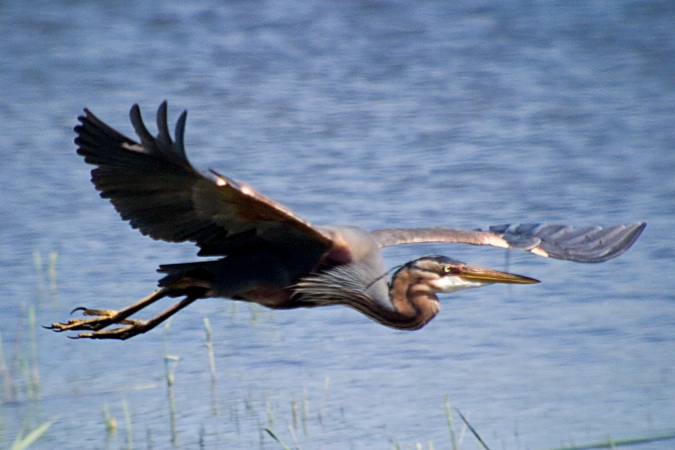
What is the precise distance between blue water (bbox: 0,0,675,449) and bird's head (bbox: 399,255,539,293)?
0.64 metres

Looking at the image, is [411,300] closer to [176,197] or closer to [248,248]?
[248,248]

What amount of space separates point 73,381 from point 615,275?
3.03m

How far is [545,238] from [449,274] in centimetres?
100

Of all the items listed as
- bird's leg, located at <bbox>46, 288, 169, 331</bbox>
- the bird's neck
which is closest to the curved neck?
the bird's neck

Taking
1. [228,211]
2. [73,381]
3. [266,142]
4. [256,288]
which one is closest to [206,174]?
[228,211]

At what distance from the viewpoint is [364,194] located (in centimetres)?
870

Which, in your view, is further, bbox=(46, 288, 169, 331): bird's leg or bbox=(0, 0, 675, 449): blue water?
bbox=(0, 0, 675, 449): blue water

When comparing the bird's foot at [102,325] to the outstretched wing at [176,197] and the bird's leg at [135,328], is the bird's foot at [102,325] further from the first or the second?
the outstretched wing at [176,197]

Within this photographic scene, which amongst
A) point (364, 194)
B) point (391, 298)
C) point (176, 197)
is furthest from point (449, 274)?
point (364, 194)

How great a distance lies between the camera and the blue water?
241 inches

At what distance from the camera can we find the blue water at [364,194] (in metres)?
6.11

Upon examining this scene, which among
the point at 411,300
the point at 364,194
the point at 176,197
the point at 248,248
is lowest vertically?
the point at 411,300

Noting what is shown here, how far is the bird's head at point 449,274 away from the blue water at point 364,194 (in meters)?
0.64

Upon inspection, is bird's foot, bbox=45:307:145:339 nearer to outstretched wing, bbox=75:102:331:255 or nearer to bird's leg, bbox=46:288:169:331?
bird's leg, bbox=46:288:169:331
